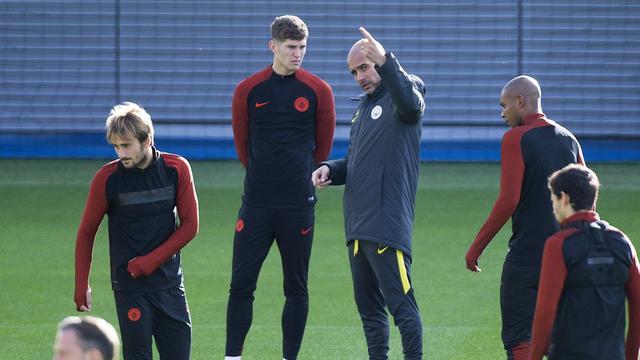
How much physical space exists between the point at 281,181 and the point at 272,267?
10.4ft

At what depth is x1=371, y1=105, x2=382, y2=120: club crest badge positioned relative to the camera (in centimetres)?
616

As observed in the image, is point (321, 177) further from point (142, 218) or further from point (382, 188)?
point (142, 218)

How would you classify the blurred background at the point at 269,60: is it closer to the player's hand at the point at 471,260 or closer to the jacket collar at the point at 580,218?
the player's hand at the point at 471,260

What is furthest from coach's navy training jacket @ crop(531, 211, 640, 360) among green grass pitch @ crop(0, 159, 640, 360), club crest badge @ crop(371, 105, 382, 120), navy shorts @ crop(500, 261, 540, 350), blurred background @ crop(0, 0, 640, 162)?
blurred background @ crop(0, 0, 640, 162)

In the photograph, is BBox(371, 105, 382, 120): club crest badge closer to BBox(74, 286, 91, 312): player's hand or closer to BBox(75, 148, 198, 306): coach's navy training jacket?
BBox(75, 148, 198, 306): coach's navy training jacket

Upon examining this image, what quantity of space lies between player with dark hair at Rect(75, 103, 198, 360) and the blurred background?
10.3 meters

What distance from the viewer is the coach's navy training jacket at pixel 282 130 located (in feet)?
21.6

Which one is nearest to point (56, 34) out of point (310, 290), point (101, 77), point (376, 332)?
point (101, 77)

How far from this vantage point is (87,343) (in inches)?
144

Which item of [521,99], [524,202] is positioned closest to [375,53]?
[521,99]

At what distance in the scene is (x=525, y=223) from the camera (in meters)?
5.91

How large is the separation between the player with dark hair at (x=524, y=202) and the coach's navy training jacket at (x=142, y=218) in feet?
4.49

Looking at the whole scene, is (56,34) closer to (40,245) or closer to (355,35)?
(355,35)

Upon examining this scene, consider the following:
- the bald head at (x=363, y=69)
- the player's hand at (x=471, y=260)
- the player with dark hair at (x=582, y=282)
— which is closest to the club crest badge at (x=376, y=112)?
the bald head at (x=363, y=69)
